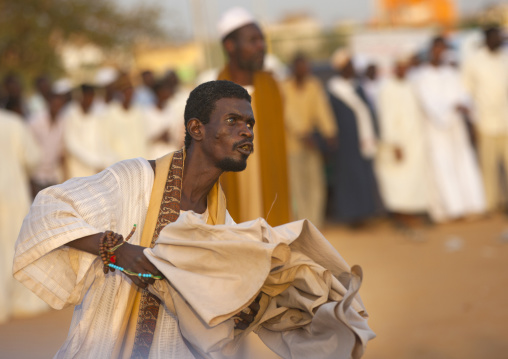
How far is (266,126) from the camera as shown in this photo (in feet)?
18.3

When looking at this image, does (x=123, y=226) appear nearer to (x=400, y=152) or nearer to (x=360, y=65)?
(x=400, y=152)

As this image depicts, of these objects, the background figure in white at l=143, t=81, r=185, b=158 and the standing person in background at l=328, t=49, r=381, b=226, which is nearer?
the background figure in white at l=143, t=81, r=185, b=158

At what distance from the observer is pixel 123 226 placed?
3.19 metres

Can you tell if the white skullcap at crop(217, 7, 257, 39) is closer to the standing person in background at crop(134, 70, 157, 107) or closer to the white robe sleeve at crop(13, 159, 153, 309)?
the white robe sleeve at crop(13, 159, 153, 309)

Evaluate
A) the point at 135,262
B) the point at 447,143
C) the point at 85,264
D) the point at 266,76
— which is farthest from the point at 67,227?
the point at 447,143

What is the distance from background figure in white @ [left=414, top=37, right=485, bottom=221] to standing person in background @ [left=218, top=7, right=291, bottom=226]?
648 cm

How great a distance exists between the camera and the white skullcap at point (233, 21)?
221 inches

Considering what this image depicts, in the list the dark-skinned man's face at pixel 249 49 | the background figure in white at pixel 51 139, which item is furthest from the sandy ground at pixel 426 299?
the dark-skinned man's face at pixel 249 49

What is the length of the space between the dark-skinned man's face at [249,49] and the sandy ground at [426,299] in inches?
90.3

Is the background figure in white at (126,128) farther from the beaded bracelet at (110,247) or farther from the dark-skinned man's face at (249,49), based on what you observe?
the beaded bracelet at (110,247)

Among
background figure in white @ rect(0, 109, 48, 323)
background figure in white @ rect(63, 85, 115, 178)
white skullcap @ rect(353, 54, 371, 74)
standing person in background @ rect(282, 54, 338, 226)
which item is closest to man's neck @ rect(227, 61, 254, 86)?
background figure in white @ rect(0, 109, 48, 323)

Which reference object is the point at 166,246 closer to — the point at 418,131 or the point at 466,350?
the point at 466,350

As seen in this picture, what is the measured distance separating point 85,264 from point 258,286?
718 mm

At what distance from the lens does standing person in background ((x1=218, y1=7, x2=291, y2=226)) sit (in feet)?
17.6
